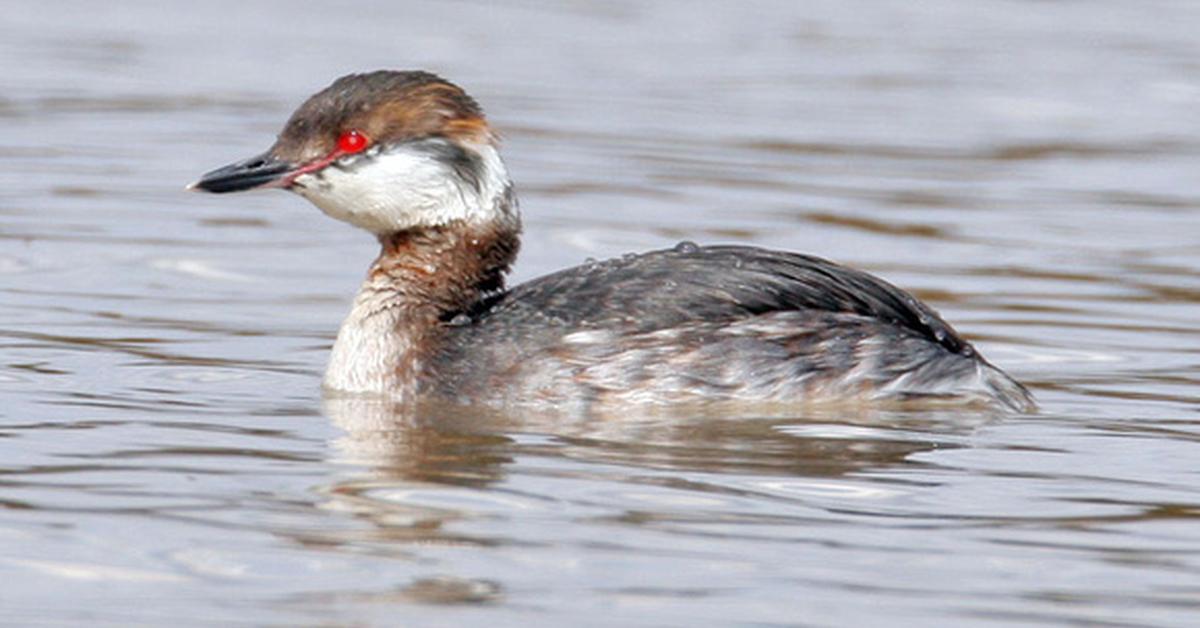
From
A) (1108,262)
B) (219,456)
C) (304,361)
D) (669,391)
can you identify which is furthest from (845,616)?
(1108,262)

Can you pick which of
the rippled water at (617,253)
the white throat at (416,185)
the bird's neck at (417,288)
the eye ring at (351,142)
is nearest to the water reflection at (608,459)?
the rippled water at (617,253)

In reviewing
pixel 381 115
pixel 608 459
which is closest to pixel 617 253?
pixel 381 115

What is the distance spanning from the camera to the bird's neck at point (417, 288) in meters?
9.33

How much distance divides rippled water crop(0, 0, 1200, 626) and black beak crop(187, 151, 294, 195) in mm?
634

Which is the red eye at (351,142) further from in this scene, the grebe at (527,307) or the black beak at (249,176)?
A: the black beak at (249,176)

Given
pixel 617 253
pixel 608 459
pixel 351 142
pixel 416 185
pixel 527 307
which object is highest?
pixel 351 142

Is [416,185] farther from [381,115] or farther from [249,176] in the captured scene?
[249,176]

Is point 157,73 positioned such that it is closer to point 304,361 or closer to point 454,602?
point 304,361

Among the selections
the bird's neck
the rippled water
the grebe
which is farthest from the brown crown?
the rippled water

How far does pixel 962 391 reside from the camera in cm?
913

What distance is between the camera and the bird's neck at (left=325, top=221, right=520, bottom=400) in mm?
9328

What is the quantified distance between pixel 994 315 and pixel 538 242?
2.45 metres

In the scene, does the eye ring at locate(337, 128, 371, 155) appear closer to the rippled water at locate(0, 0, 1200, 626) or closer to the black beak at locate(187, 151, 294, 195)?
the black beak at locate(187, 151, 294, 195)

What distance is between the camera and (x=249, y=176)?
942 centimetres
